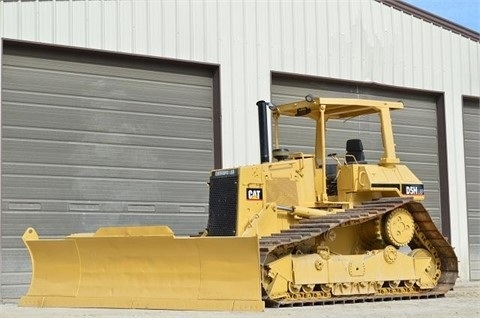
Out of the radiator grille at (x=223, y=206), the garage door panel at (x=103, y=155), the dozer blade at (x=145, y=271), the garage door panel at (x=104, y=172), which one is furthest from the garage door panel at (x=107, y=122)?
the radiator grille at (x=223, y=206)

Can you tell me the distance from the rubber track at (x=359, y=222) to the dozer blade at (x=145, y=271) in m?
0.64

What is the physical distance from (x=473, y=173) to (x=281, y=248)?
11652mm

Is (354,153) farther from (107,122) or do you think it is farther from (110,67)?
(110,67)

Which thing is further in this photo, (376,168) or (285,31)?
(285,31)

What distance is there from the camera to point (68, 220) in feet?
52.0

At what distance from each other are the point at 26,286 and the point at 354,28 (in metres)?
9.72

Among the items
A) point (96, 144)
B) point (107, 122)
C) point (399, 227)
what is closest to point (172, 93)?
point (107, 122)

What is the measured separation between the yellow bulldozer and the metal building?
8.86 ft

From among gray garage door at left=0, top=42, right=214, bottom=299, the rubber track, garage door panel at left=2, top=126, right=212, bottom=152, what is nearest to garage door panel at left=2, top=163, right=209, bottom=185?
gray garage door at left=0, top=42, right=214, bottom=299

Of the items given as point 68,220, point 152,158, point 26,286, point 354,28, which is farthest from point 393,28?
point 26,286

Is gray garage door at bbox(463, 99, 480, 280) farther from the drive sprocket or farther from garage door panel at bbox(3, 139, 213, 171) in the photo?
the drive sprocket

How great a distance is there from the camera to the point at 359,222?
1312cm

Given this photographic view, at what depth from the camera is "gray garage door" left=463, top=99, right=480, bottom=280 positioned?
2191 centimetres

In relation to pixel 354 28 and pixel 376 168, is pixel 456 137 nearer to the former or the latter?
pixel 354 28
